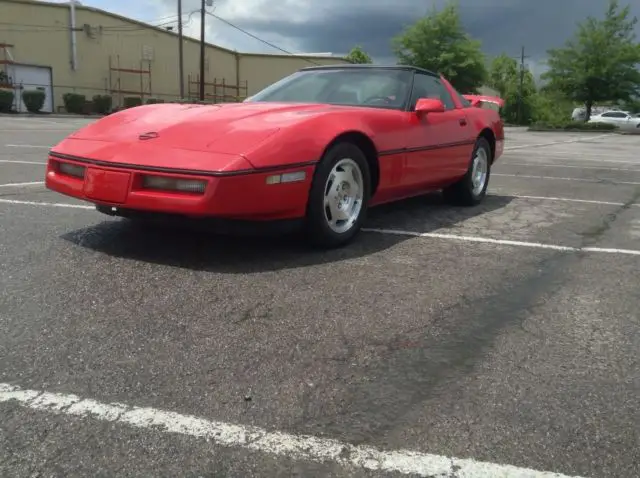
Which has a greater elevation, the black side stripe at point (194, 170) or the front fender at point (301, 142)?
the front fender at point (301, 142)

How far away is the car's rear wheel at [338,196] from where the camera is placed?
379 cm

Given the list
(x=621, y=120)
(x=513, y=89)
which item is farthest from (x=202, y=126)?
(x=513, y=89)

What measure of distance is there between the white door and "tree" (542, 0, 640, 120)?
33874 mm

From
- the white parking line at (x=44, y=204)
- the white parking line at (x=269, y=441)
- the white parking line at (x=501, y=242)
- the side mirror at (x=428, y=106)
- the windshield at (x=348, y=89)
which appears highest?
the windshield at (x=348, y=89)

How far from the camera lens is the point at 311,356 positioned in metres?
2.42

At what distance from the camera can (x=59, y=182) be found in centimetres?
381

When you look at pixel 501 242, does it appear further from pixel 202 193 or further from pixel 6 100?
pixel 6 100

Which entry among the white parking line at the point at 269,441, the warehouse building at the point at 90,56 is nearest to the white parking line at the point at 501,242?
the white parking line at the point at 269,441

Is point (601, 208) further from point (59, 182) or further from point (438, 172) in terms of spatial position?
point (59, 182)

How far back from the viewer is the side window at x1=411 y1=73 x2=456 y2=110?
5.03 meters

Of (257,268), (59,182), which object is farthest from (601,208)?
(59,182)

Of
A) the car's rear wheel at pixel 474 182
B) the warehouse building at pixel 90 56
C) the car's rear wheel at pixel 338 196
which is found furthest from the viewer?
the warehouse building at pixel 90 56

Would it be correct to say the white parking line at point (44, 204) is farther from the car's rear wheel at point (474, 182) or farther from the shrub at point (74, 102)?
the shrub at point (74, 102)

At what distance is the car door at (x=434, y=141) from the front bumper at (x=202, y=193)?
131cm
